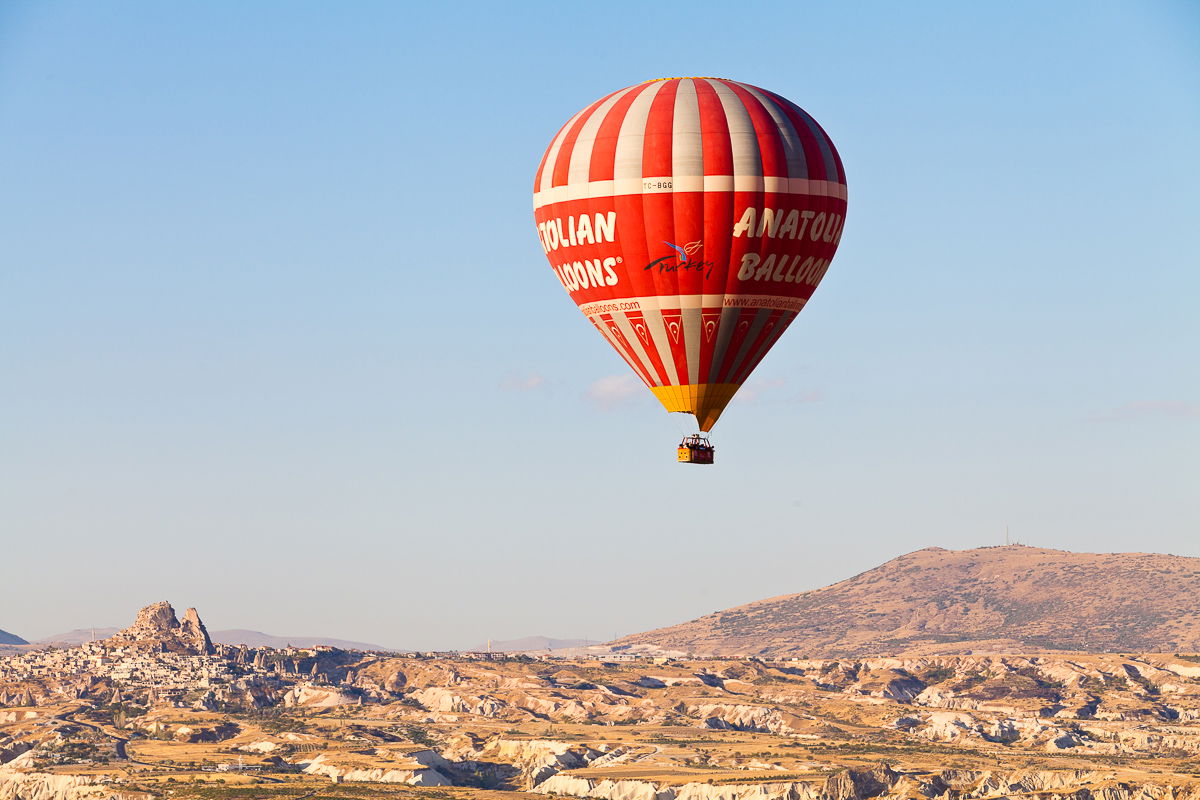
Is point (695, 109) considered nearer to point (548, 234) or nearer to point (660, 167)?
point (660, 167)

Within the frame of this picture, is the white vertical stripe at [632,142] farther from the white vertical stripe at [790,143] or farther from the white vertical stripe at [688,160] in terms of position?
the white vertical stripe at [790,143]

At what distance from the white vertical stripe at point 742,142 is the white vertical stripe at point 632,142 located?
5606 mm

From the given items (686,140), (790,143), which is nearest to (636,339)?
(686,140)

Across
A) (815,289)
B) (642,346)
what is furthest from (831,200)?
(642,346)

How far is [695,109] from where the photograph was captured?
132 metres

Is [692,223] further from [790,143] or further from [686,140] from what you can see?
[790,143]

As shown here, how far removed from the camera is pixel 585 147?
133500 millimetres

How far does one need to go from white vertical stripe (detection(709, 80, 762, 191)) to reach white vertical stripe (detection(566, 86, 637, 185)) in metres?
8.42

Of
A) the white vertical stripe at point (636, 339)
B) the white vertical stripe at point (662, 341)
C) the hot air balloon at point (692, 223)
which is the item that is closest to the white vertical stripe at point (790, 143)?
the hot air balloon at point (692, 223)

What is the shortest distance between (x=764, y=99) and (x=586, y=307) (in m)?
19.0

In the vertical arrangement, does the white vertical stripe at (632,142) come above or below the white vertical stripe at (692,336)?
above

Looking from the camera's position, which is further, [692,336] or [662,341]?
[662,341]

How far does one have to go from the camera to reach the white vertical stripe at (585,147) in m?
133

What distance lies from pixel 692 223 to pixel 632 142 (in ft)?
22.8
